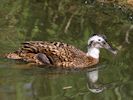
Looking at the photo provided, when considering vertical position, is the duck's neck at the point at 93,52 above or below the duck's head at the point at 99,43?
below

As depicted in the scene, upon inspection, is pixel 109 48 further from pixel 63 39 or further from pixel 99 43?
pixel 63 39

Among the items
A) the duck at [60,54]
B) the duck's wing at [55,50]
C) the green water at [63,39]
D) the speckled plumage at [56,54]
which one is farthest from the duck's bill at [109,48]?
the duck's wing at [55,50]

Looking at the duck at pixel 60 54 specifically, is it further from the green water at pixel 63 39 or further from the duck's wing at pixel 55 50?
the green water at pixel 63 39

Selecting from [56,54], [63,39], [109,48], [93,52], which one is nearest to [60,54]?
[56,54]

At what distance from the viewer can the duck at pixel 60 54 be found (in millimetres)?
13672

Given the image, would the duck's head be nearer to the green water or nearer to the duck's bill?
the duck's bill

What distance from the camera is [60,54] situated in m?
13.7

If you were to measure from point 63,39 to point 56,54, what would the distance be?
1.81 meters

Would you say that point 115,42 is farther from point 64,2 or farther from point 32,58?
point 64,2

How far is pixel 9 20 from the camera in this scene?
16562 mm

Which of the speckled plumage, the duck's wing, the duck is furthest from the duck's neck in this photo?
the duck's wing

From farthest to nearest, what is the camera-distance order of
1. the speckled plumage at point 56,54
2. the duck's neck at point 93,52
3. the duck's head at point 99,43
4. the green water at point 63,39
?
1. the duck's neck at point 93,52
2. the duck's head at point 99,43
3. the speckled plumage at point 56,54
4. the green water at point 63,39

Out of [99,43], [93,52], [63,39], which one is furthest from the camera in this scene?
[63,39]

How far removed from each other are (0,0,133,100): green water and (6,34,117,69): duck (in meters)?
0.26
